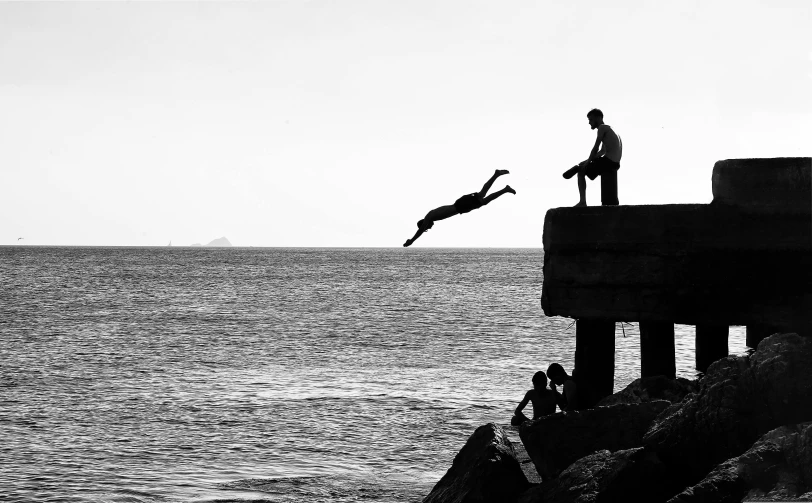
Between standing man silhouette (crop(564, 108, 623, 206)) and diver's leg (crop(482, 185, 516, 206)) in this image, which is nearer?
standing man silhouette (crop(564, 108, 623, 206))

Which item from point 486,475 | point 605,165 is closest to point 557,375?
point 605,165

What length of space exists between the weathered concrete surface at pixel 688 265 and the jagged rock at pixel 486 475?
1.75 m

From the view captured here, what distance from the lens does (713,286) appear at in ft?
30.9

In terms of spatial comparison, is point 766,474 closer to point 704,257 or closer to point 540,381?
point 704,257

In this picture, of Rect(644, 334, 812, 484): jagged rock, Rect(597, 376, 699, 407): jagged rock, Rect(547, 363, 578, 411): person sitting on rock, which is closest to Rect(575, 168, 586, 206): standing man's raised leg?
Rect(597, 376, 699, 407): jagged rock

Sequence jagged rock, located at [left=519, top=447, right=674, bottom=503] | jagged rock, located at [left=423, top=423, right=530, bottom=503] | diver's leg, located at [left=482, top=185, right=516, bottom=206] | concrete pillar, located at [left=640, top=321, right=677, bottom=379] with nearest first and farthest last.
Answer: jagged rock, located at [left=519, top=447, right=674, bottom=503]
jagged rock, located at [left=423, top=423, right=530, bottom=503]
concrete pillar, located at [left=640, top=321, right=677, bottom=379]
diver's leg, located at [left=482, top=185, right=516, bottom=206]

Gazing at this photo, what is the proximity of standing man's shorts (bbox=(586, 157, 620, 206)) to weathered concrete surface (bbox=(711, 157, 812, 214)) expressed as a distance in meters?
1.41

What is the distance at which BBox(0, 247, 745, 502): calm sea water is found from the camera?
13.4 meters

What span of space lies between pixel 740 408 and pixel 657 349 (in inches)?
156

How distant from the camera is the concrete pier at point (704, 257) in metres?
9.06

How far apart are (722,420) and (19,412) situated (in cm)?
1599

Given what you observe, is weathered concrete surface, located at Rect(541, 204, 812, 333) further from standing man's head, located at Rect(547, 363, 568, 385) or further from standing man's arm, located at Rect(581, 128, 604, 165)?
standing man's head, located at Rect(547, 363, 568, 385)

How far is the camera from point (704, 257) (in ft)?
30.9

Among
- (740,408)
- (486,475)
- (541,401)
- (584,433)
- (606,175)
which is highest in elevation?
(606,175)
